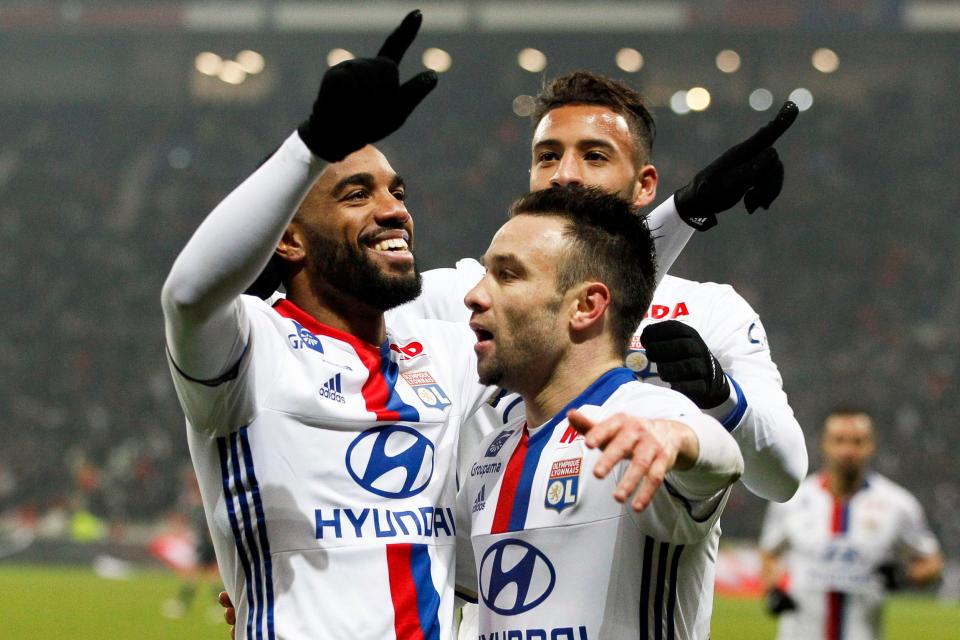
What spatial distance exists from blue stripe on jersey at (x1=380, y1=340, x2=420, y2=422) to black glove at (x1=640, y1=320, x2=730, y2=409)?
610mm

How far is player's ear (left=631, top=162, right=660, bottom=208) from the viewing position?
3.90 meters

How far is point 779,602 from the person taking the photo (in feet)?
27.0

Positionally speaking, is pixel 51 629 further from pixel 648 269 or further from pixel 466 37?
pixel 466 37

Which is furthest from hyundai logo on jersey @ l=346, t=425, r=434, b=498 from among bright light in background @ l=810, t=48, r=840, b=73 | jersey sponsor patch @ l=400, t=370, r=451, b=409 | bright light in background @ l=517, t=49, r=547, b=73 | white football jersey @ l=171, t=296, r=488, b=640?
bright light in background @ l=810, t=48, r=840, b=73

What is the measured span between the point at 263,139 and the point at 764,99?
11.2 metres

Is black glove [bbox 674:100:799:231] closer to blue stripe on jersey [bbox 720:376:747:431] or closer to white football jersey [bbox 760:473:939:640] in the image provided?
blue stripe on jersey [bbox 720:376:747:431]

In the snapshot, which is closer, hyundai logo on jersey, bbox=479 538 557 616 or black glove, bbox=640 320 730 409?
hyundai logo on jersey, bbox=479 538 557 616

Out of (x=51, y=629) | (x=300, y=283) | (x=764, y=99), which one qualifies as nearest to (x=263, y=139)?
(x=764, y=99)

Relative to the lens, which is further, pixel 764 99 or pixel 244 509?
pixel 764 99

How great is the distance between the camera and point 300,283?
334 centimetres

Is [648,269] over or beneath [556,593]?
over

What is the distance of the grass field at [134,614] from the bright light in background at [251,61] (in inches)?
536

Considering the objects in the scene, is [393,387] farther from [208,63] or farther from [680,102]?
[208,63]

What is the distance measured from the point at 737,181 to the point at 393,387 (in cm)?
115
